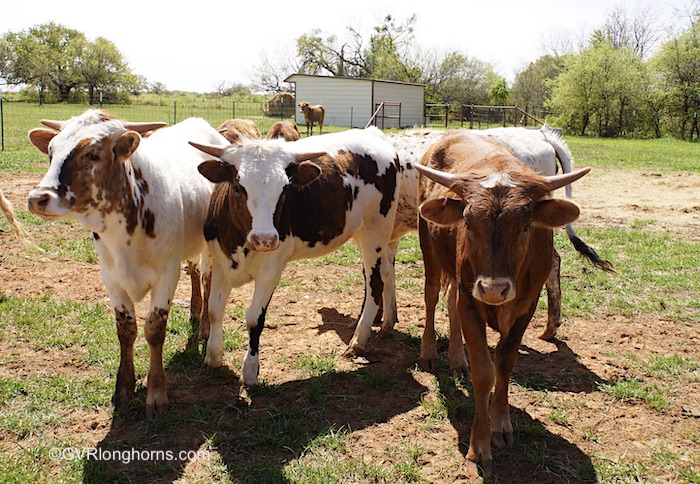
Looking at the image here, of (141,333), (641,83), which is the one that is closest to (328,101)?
(641,83)

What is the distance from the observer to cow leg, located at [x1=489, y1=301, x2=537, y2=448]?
3887 millimetres

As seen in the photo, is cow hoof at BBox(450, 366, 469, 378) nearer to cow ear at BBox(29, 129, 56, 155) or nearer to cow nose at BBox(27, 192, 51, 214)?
cow nose at BBox(27, 192, 51, 214)

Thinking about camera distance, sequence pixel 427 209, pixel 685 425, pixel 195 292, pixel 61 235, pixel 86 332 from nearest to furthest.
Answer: pixel 427 209, pixel 685 425, pixel 86 332, pixel 195 292, pixel 61 235

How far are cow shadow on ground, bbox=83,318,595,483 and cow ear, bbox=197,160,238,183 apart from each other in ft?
5.43

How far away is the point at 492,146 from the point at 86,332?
4.05 metres

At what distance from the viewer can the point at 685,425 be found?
418cm

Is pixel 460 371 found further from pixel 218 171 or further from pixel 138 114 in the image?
pixel 138 114

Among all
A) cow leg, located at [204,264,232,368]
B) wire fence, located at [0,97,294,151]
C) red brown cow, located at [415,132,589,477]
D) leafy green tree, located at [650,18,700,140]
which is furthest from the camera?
leafy green tree, located at [650,18,700,140]

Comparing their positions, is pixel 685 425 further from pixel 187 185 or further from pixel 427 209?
pixel 187 185

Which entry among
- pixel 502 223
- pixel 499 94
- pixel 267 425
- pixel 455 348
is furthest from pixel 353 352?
pixel 499 94

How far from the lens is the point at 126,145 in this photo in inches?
158

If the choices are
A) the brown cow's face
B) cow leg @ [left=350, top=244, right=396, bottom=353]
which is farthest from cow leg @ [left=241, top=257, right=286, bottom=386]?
the brown cow's face

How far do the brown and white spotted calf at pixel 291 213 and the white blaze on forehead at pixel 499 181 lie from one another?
1.50 meters

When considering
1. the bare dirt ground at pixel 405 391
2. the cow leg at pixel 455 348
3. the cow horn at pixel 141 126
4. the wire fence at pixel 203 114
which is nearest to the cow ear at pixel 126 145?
the cow horn at pixel 141 126
